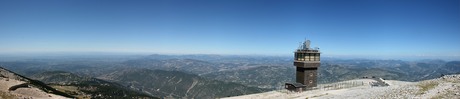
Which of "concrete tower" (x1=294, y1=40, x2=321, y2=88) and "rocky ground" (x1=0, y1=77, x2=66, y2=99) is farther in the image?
"concrete tower" (x1=294, y1=40, x2=321, y2=88)

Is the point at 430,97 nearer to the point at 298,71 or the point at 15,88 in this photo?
the point at 298,71

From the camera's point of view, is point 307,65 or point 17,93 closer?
point 17,93

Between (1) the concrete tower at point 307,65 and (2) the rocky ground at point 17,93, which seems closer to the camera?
(2) the rocky ground at point 17,93

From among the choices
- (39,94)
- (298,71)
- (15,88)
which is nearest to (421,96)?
(298,71)

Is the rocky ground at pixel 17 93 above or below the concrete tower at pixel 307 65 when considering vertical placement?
below

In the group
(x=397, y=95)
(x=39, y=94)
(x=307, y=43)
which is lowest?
(x=39, y=94)

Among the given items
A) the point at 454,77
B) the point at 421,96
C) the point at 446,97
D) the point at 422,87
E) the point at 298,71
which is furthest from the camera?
the point at 298,71

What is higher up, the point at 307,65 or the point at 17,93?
the point at 307,65

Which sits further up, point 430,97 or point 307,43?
point 307,43
